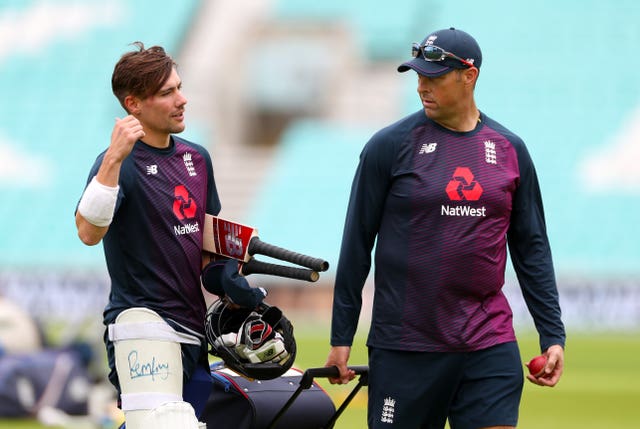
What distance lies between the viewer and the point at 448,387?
524 cm

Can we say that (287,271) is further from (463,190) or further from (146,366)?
(463,190)

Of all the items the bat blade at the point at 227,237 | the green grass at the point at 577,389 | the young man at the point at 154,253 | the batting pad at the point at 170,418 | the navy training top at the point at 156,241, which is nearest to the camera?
the batting pad at the point at 170,418

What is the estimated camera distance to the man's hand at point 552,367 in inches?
210

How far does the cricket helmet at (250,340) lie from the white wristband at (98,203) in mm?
684

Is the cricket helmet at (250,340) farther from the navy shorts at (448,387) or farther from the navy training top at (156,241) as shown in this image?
the navy shorts at (448,387)

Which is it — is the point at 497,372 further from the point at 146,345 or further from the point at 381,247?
the point at 146,345

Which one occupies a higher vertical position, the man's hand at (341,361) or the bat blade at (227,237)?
the bat blade at (227,237)

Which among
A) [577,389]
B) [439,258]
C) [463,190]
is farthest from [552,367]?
[577,389]

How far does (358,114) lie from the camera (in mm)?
31578

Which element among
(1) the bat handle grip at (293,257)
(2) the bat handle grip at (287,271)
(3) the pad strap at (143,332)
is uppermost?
(1) the bat handle grip at (293,257)

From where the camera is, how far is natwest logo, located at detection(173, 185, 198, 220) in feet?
17.0

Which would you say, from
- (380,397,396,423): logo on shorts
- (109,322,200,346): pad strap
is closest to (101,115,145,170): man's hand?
(109,322,200,346): pad strap

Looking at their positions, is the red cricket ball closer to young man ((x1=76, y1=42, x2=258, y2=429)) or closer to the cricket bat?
the cricket bat

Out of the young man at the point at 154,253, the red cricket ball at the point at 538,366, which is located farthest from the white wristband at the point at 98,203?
the red cricket ball at the point at 538,366
